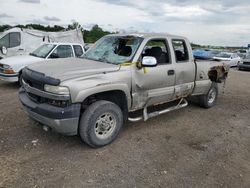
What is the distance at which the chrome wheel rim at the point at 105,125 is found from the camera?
4.43 meters

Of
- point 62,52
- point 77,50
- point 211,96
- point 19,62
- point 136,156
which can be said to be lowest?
point 136,156

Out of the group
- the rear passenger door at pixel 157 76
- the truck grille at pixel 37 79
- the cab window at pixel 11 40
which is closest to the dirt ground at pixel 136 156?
the rear passenger door at pixel 157 76

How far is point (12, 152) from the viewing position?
4.22m

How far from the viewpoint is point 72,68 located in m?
4.38

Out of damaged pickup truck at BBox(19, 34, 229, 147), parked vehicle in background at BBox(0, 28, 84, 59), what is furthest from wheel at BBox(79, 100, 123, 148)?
parked vehicle in background at BBox(0, 28, 84, 59)

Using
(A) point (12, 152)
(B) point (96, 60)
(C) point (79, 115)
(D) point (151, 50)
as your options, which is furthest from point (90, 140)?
(D) point (151, 50)

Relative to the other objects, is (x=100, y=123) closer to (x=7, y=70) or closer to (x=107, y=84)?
(x=107, y=84)

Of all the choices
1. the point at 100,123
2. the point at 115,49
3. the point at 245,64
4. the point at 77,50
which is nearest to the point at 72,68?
the point at 100,123

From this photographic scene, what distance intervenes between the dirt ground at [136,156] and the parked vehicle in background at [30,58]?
3066mm

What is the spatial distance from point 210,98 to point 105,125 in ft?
13.0

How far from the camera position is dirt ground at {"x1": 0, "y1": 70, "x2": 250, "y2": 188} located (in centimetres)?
359

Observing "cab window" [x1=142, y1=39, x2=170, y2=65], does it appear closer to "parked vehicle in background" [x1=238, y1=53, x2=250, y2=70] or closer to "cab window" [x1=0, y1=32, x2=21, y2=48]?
"cab window" [x1=0, y1=32, x2=21, y2=48]

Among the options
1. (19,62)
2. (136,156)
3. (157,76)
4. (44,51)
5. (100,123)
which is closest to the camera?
(136,156)

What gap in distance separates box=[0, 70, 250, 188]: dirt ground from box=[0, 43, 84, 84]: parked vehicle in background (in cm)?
307
